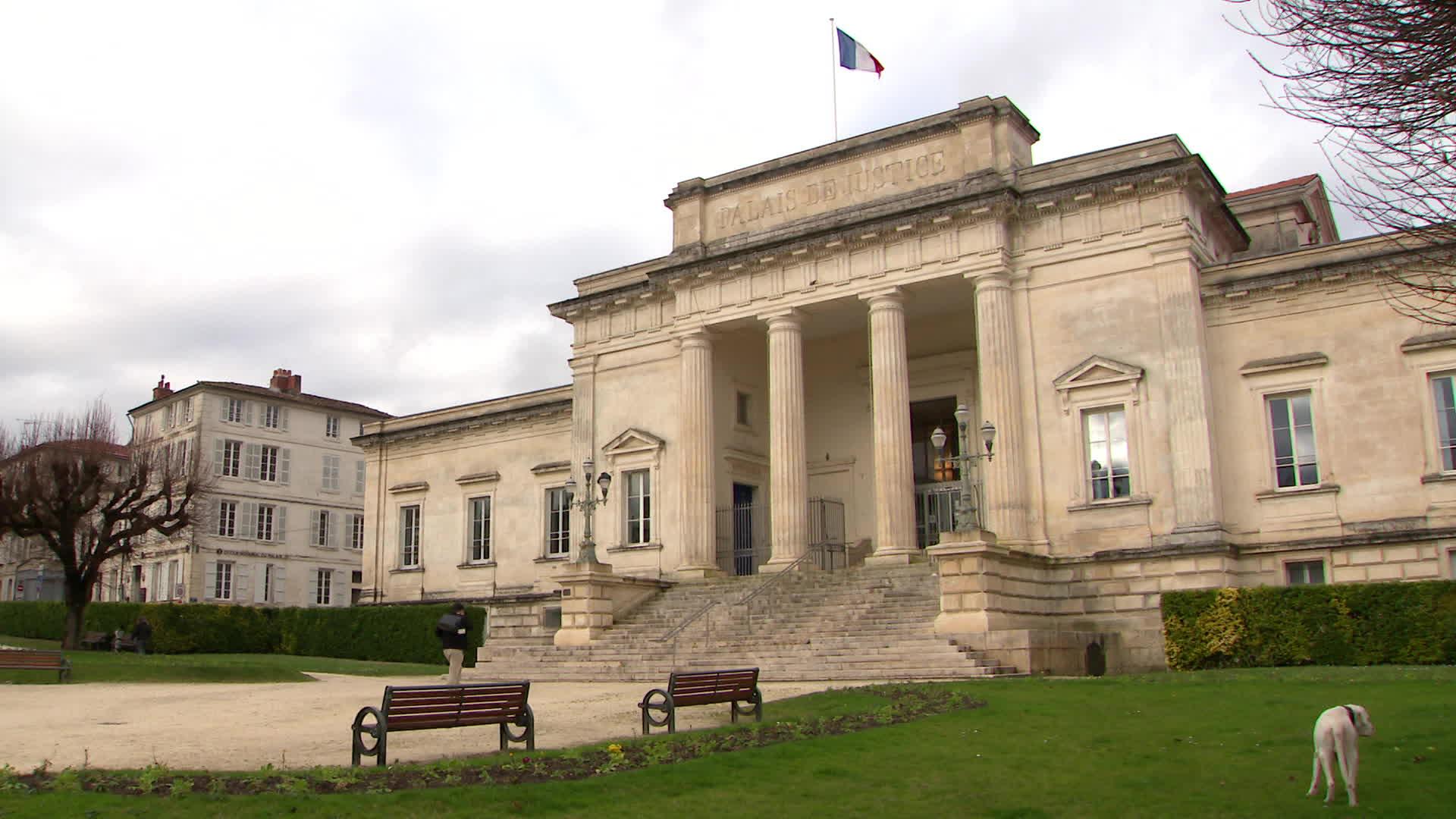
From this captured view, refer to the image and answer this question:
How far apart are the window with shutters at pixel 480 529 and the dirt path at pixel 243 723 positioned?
1476 centimetres

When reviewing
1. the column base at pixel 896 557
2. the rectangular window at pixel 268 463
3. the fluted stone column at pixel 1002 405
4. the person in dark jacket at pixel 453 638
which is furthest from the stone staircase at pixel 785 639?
the rectangular window at pixel 268 463

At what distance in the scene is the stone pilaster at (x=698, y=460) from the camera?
30156 mm

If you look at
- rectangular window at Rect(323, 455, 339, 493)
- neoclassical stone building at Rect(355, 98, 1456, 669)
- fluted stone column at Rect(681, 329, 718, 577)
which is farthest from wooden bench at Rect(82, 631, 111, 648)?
rectangular window at Rect(323, 455, 339, 493)

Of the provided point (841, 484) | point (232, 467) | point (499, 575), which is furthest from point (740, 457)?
point (232, 467)

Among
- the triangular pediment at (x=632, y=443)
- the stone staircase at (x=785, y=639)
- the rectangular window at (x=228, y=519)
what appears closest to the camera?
the stone staircase at (x=785, y=639)

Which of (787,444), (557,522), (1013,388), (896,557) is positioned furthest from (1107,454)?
(557,522)

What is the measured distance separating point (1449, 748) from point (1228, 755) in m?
1.80

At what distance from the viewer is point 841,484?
1288 inches

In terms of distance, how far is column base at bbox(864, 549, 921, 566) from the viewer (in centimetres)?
2658

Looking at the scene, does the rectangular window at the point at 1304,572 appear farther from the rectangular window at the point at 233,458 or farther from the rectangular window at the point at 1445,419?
the rectangular window at the point at 233,458

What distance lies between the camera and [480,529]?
39.0 meters

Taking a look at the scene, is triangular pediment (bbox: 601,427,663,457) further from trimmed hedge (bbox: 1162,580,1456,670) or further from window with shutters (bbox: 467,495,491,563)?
trimmed hedge (bbox: 1162,580,1456,670)

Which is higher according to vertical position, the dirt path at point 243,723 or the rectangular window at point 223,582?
the rectangular window at point 223,582

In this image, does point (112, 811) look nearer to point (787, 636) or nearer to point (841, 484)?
point (787, 636)
